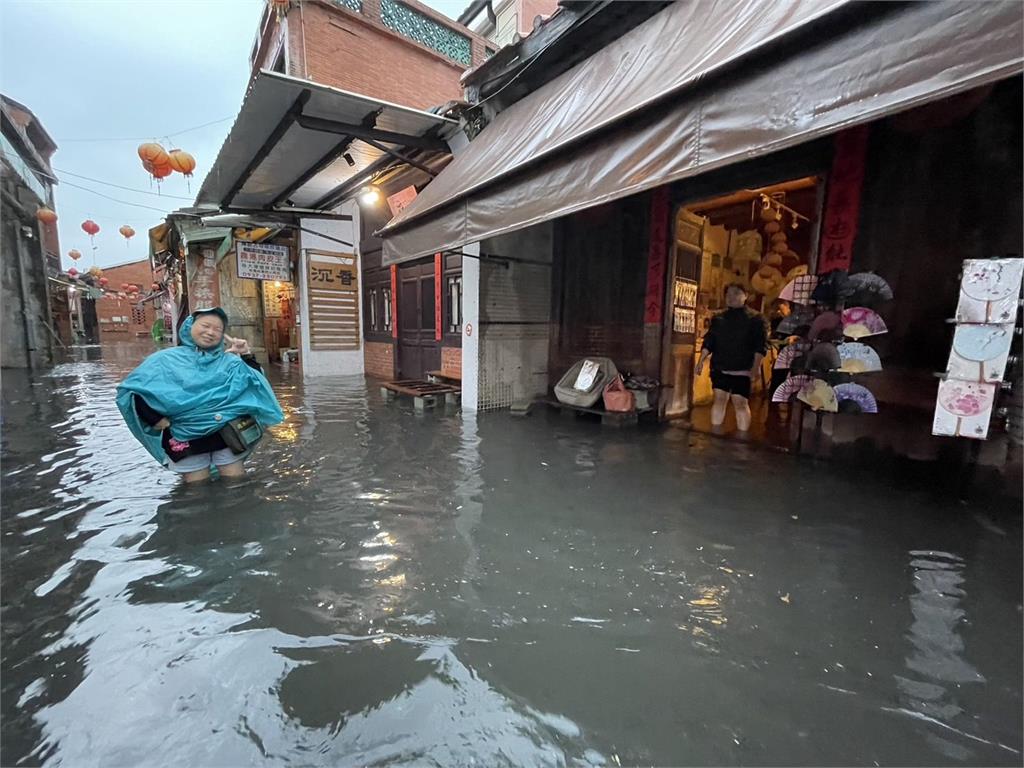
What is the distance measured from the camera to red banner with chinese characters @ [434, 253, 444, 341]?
8.68m

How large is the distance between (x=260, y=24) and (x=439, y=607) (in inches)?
643

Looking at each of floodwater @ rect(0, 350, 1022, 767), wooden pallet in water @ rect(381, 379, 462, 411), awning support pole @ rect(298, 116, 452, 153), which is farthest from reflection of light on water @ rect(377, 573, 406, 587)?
awning support pole @ rect(298, 116, 452, 153)

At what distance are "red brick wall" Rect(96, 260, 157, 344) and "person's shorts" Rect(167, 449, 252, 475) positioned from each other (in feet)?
128

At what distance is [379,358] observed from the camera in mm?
11742

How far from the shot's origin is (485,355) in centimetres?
702

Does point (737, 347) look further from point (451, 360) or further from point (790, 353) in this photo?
point (451, 360)

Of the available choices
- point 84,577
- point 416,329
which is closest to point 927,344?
point 84,577

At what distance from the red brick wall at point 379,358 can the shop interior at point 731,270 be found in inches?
284

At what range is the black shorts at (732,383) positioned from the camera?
546 cm

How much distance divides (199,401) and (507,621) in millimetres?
2836

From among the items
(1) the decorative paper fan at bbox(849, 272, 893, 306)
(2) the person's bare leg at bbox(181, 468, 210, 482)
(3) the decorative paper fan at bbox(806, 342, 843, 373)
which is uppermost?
(1) the decorative paper fan at bbox(849, 272, 893, 306)

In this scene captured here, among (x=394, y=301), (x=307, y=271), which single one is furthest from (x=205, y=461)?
(x=307, y=271)

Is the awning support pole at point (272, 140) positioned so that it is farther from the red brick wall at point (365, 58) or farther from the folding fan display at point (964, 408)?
the folding fan display at point (964, 408)

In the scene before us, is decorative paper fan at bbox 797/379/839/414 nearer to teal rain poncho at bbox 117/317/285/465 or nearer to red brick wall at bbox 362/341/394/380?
teal rain poncho at bbox 117/317/285/465
